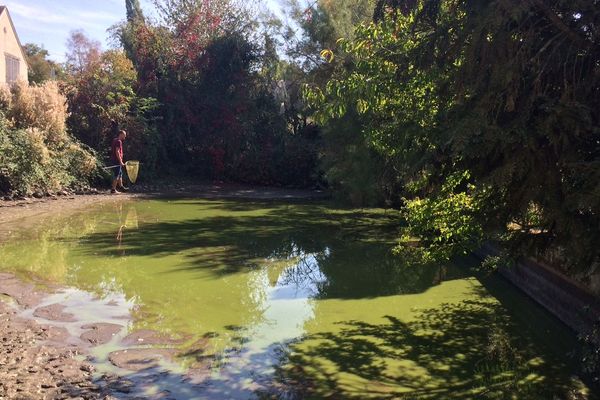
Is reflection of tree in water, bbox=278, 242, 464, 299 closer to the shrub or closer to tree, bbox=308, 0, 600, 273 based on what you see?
tree, bbox=308, 0, 600, 273

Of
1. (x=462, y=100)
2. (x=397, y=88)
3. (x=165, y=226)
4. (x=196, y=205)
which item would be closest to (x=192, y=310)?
(x=397, y=88)

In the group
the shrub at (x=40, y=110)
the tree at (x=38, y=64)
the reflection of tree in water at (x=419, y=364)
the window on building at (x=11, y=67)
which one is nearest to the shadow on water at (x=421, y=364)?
the reflection of tree in water at (x=419, y=364)

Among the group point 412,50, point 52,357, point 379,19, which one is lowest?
point 52,357

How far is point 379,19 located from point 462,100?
1.43m

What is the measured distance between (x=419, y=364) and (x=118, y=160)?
15.8 metres

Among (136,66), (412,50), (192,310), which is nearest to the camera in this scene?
(412,50)

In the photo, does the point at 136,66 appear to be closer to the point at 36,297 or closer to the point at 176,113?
the point at 176,113

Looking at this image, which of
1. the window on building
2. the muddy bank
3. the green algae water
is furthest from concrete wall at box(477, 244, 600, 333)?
the window on building

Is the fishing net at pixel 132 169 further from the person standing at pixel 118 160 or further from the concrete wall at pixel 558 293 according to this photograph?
the concrete wall at pixel 558 293

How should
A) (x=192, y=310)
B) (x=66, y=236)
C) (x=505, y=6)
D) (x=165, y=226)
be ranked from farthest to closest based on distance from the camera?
(x=165, y=226)
(x=66, y=236)
(x=192, y=310)
(x=505, y=6)

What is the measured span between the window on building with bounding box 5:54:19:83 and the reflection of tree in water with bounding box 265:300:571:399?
94.7 ft

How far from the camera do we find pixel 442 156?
417 centimetres

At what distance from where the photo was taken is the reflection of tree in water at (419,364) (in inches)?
209

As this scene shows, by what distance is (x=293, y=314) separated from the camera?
7.63 meters
